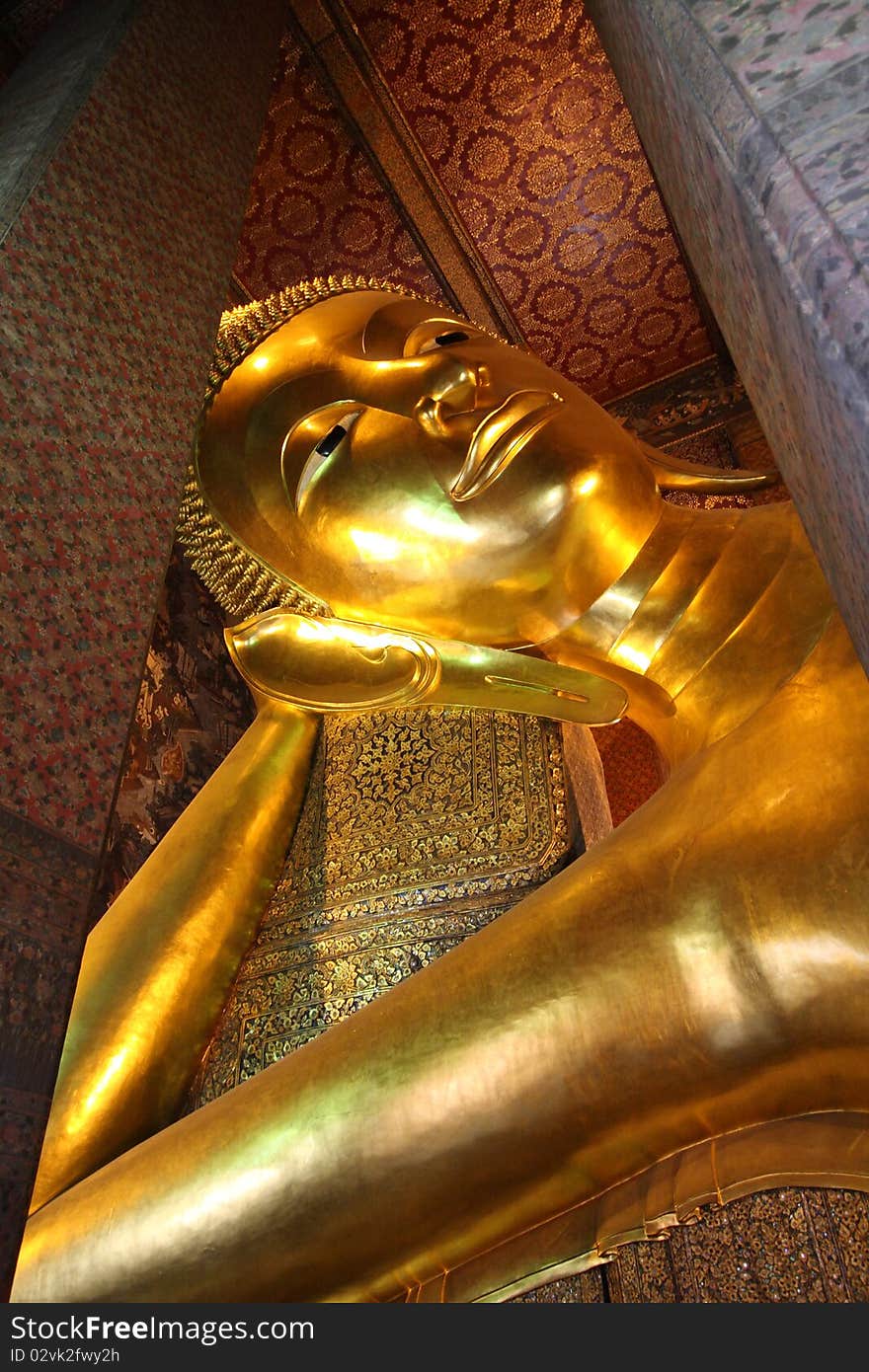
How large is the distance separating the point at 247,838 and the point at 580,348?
2.00m

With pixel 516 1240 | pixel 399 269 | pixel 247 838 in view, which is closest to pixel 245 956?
pixel 247 838

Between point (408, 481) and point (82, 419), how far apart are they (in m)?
0.91

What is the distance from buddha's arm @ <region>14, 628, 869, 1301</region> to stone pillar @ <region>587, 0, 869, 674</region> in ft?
1.71

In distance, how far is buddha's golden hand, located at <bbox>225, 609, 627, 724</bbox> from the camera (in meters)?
1.67

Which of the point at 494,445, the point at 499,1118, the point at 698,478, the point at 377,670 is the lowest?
the point at 499,1118

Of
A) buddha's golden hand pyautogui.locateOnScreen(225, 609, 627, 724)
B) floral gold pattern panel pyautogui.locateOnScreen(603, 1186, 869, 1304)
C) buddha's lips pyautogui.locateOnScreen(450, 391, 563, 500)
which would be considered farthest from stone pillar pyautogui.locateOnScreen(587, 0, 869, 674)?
buddha's lips pyautogui.locateOnScreen(450, 391, 563, 500)

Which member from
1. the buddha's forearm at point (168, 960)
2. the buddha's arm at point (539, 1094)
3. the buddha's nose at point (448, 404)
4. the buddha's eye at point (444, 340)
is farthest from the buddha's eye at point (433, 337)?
the buddha's arm at point (539, 1094)

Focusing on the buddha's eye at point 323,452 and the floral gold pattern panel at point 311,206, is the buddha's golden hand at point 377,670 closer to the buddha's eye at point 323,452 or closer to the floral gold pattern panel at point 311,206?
the buddha's eye at point 323,452

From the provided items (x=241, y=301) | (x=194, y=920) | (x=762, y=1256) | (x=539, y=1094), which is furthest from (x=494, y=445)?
(x=241, y=301)

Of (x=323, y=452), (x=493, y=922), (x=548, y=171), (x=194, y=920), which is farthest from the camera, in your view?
(x=548, y=171)

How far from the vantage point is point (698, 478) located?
2152 mm

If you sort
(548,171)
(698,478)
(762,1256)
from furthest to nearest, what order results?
1. (548,171)
2. (698,478)
3. (762,1256)

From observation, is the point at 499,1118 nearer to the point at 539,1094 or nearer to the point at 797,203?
the point at 539,1094

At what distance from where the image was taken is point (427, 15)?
99.7 inches
